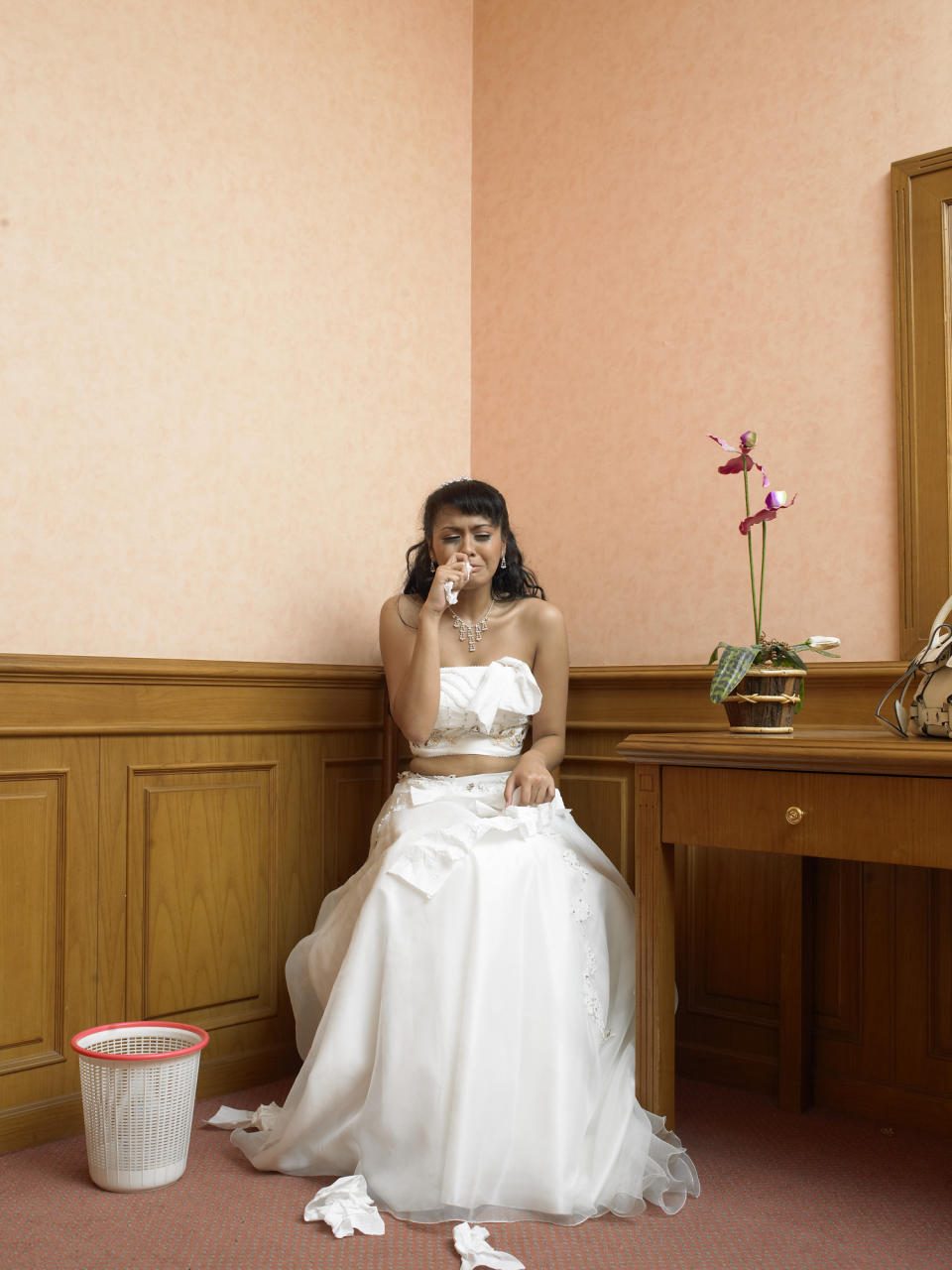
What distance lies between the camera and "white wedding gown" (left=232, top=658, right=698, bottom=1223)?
6.28 ft

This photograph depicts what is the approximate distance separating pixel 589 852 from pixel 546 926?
372 mm

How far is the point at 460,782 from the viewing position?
2.52 meters

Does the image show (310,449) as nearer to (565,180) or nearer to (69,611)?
(69,611)

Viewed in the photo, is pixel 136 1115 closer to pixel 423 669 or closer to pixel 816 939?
pixel 423 669

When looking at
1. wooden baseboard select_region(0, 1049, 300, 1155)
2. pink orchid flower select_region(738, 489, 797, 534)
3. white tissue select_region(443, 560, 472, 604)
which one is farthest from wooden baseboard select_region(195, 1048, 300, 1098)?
pink orchid flower select_region(738, 489, 797, 534)

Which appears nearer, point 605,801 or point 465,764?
point 465,764

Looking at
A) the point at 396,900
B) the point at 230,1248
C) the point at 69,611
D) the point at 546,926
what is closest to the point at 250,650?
the point at 69,611

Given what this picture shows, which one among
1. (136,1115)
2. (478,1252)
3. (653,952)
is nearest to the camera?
(478,1252)

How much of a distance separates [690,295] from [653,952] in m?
1.70

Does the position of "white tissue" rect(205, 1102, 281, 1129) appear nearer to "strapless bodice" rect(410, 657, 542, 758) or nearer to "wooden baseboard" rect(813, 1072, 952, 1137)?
"strapless bodice" rect(410, 657, 542, 758)

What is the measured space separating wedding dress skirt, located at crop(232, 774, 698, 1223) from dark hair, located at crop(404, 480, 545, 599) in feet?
2.37

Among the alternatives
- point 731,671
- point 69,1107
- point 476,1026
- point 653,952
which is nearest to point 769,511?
point 731,671

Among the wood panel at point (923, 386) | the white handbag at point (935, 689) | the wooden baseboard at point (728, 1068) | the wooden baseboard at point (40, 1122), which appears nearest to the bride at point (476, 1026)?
the wooden baseboard at point (40, 1122)

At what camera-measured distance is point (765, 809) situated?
6.43 feet
